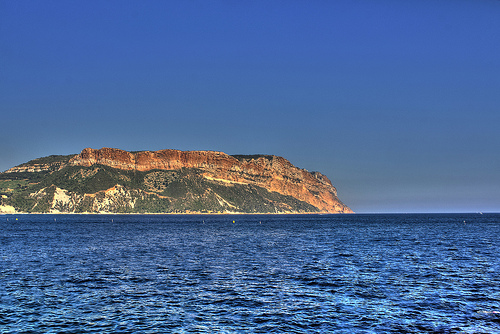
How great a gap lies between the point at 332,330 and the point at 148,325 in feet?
37.5

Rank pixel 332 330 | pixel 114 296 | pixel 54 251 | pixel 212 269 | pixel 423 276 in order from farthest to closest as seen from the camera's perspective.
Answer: pixel 54 251
pixel 212 269
pixel 423 276
pixel 114 296
pixel 332 330

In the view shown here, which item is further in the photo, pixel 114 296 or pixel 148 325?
pixel 114 296

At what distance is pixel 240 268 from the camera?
158 ft

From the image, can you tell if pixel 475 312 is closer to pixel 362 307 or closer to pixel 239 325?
pixel 362 307

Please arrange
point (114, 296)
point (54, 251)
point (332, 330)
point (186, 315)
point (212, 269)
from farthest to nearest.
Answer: point (54, 251)
point (212, 269)
point (114, 296)
point (186, 315)
point (332, 330)

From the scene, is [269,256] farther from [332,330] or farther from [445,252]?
[332,330]

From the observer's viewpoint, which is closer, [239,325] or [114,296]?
[239,325]

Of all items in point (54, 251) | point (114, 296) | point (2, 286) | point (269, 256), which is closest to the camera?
point (114, 296)

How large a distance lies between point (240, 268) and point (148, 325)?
23.8 m

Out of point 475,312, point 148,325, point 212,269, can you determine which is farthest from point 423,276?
point 148,325

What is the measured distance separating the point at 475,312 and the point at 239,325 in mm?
17143

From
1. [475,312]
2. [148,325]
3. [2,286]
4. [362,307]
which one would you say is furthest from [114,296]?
[475,312]

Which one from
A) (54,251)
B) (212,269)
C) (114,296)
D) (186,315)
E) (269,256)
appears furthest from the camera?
(54,251)

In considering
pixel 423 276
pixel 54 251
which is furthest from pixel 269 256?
pixel 54 251
